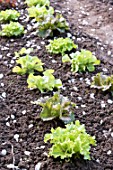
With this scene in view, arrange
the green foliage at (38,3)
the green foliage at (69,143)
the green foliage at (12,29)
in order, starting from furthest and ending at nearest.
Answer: the green foliage at (38,3)
the green foliage at (12,29)
the green foliage at (69,143)

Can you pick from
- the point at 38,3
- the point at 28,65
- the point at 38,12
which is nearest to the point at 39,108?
the point at 28,65

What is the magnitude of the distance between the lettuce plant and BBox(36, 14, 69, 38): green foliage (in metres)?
0.90

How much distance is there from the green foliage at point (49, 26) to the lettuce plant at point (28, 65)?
35.6 inches

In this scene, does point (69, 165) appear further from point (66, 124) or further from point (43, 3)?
point (43, 3)

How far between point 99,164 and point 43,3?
374 centimetres

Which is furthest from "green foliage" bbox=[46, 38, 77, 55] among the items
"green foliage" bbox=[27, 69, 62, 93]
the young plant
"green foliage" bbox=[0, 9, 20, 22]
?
the young plant

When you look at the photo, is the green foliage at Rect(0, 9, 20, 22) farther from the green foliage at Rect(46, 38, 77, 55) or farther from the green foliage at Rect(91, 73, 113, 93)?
the green foliage at Rect(91, 73, 113, 93)

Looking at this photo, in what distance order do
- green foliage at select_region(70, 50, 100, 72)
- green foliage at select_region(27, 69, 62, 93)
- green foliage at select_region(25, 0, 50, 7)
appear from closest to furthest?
green foliage at select_region(27, 69, 62, 93), green foliage at select_region(70, 50, 100, 72), green foliage at select_region(25, 0, 50, 7)

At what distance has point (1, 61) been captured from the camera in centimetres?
498

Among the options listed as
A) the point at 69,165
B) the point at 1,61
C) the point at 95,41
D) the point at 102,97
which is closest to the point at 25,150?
the point at 69,165

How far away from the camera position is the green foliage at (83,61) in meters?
4.81

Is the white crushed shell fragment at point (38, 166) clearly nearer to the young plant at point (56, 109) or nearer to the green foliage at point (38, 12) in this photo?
the young plant at point (56, 109)

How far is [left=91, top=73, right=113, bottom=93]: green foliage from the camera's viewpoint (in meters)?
4.46

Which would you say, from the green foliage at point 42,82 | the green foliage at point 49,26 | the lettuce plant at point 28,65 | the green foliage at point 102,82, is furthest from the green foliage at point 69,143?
the green foliage at point 49,26
